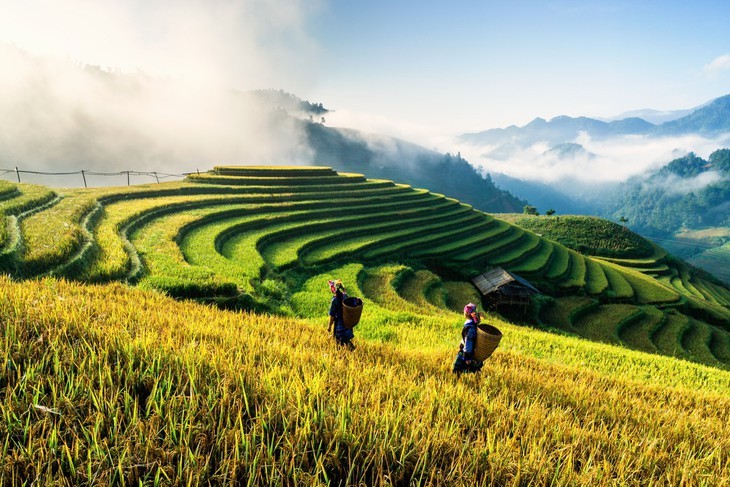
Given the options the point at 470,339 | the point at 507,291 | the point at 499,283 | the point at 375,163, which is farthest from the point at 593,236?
the point at 375,163

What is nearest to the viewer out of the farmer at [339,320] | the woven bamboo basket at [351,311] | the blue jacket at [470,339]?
the blue jacket at [470,339]

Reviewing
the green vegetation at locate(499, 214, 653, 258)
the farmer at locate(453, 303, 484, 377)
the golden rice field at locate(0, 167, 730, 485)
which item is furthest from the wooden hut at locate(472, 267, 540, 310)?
the green vegetation at locate(499, 214, 653, 258)

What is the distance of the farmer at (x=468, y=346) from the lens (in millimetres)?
5238

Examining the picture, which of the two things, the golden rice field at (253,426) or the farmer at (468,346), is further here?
the farmer at (468,346)

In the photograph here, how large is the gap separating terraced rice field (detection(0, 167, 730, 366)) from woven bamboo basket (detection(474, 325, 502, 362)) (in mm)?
5151

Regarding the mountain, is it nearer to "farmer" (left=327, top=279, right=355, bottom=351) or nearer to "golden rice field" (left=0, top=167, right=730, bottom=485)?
"golden rice field" (left=0, top=167, right=730, bottom=485)

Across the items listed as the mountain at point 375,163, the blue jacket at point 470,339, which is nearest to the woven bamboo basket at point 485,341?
the blue jacket at point 470,339

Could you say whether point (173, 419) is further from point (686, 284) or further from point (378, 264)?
point (686, 284)

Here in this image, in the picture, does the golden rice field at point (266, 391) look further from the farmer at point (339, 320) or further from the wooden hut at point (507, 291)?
the wooden hut at point (507, 291)

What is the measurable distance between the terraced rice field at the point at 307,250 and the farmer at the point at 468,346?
4794mm

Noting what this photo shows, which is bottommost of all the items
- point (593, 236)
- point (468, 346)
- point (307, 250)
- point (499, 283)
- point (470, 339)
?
point (499, 283)

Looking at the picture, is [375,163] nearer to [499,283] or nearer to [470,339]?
[499,283]

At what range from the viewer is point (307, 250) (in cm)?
2261

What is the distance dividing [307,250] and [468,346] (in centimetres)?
1818
